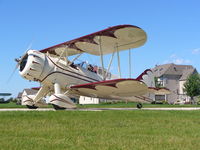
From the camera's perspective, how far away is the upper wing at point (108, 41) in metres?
15.5

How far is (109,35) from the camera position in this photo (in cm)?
1611

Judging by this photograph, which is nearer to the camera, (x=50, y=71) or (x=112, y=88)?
(x=50, y=71)

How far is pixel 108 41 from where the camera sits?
17172mm

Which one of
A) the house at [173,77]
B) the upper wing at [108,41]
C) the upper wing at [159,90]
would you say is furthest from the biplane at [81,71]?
the house at [173,77]

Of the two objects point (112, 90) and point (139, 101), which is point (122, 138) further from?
point (139, 101)

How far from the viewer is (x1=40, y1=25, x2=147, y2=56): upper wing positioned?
15.5m

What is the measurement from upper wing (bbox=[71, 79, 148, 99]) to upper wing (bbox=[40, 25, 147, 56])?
2.41 metres

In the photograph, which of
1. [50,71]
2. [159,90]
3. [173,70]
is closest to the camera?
[50,71]

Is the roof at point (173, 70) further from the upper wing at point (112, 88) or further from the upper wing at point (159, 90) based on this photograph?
the upper wing at point (112, 88)

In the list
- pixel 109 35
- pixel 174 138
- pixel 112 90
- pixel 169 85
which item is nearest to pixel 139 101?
pixel 112 90

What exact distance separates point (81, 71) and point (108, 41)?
105 inches

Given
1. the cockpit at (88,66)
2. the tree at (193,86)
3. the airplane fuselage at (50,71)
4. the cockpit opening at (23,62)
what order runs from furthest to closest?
1. the tree at (193,86)
2. the cockpit at (88,66)
3. the cockpit opening at (23,62)
4. the airplane fuselage at (50,71)

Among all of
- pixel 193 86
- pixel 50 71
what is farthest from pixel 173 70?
pixel 50 71

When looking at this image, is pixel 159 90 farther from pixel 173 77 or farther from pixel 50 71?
pixel 173 77
